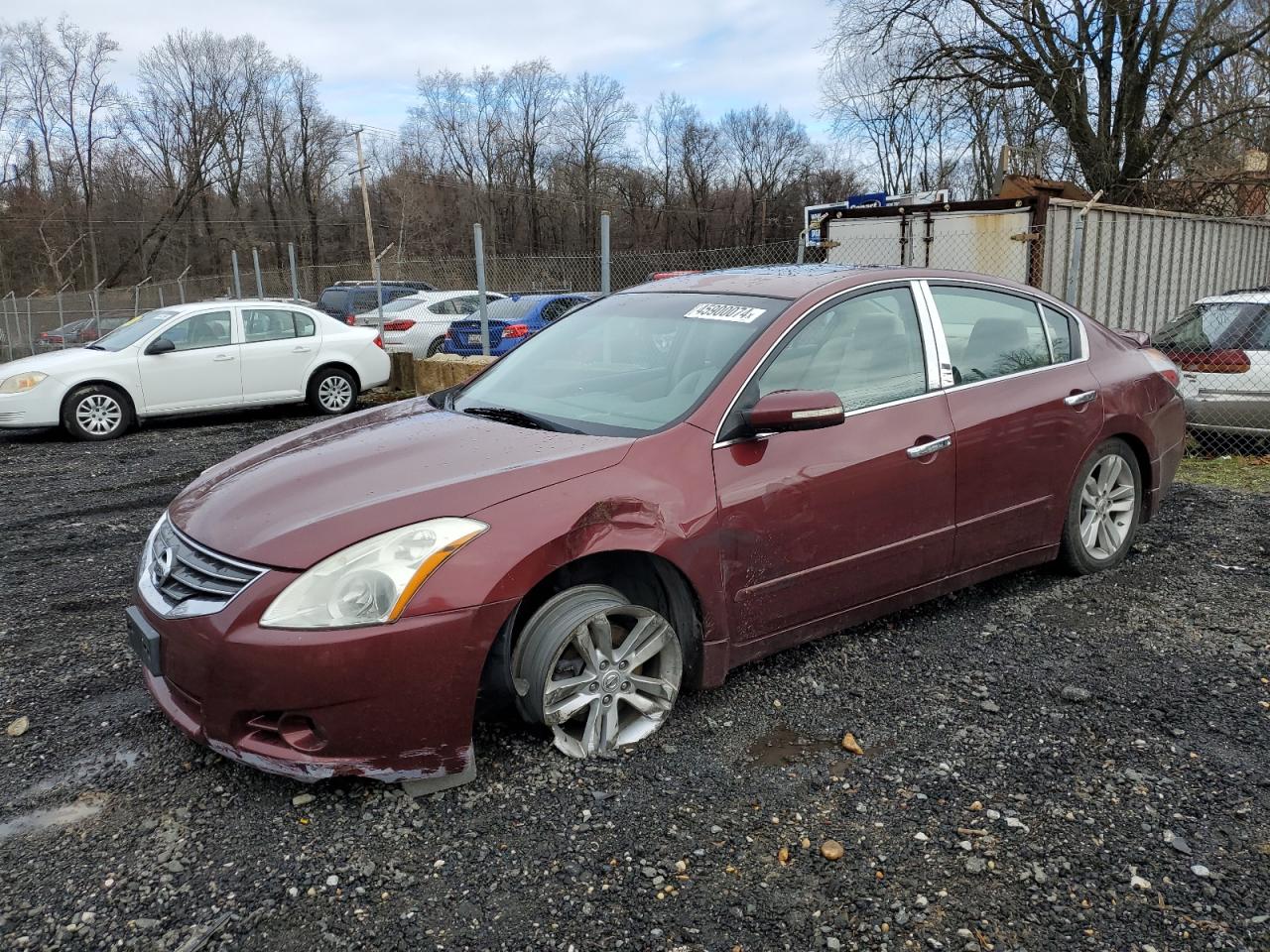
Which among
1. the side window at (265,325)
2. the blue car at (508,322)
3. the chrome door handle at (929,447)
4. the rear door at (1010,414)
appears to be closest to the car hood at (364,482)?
the chrome door handle at (929,447)

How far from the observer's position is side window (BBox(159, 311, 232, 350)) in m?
10.6

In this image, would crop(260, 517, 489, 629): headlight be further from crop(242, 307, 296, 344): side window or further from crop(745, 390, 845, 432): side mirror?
crop(242, 307, 296, 344): side window

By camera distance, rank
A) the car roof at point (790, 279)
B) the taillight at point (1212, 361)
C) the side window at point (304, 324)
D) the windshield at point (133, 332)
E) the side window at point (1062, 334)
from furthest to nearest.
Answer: the side window at point (304, 324), the windshield at point (133, 332), the taillight at point (1212, 361), the side window at point (1062, 334), the car roof at point (790, 279)

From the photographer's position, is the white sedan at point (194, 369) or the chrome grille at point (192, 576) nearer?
the chrome grille at point (192, 576)

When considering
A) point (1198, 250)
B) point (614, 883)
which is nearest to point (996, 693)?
point (614, 883)

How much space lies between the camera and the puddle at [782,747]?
3043 mm

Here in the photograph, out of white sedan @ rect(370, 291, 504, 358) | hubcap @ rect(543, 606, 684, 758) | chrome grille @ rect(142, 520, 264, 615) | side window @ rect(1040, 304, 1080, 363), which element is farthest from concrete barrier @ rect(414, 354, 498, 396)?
hubcap @ rect(543, 606, 684, 758)

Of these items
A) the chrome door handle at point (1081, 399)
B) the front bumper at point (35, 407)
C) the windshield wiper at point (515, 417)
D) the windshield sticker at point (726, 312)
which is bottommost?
the front bumper at point (35, 407)

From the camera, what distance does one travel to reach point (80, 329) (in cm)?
2267

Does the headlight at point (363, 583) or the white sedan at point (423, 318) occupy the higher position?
the white sedan at point (423, 318)

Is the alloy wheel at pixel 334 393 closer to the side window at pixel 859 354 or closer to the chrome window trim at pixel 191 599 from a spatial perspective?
the chrome window trim at pixel 191 599

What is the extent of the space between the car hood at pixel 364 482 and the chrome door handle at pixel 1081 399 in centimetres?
232

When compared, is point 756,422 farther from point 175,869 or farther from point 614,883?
point 175,869

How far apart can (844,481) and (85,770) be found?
9.20 ft
